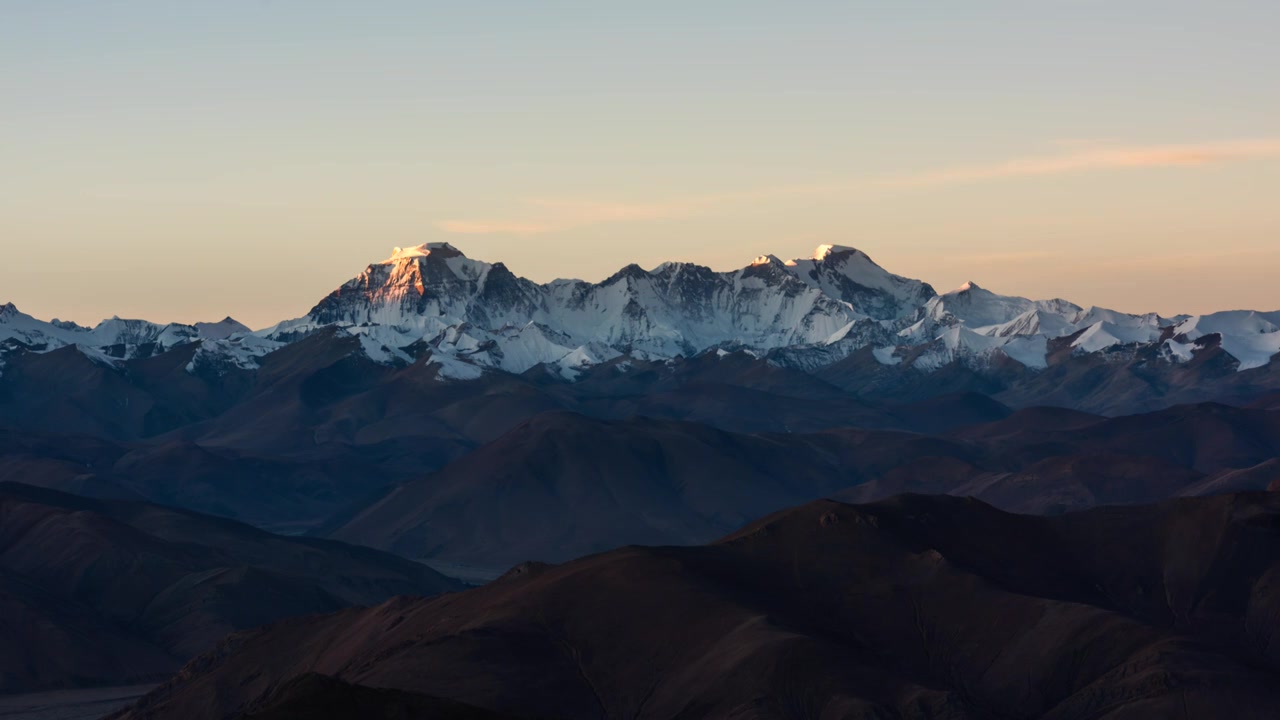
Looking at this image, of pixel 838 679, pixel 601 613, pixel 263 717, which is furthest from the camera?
pixel 601 613

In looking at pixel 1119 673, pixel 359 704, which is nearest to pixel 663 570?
pixel 1119 673

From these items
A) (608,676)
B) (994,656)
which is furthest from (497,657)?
(994,656)

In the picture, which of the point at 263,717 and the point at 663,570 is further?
the point at 663,570

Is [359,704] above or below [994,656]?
above

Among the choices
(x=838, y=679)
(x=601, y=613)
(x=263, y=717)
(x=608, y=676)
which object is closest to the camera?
(x=263, y=717)

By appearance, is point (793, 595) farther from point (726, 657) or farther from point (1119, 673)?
point (1119, 673)

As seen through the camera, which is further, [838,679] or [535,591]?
[535,591]

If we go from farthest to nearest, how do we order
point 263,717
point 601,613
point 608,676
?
point 601,613 → point 608,676 → point 263,717

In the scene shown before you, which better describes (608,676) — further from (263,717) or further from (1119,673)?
(263,717)

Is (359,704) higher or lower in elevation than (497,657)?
higher
